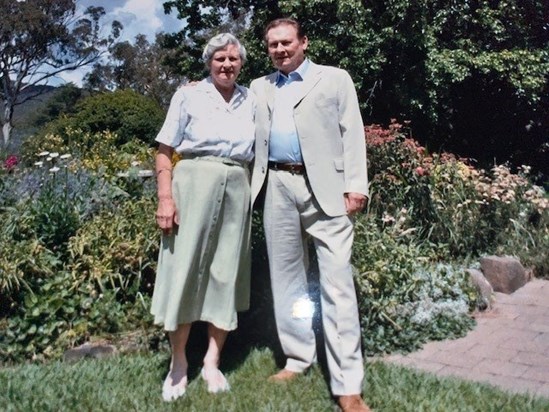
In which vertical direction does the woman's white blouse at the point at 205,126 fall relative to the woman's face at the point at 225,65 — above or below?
below

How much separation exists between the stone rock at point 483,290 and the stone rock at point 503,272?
408 millimetres

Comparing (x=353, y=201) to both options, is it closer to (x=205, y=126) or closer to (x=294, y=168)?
(x=294, y=168)

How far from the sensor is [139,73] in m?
33.1

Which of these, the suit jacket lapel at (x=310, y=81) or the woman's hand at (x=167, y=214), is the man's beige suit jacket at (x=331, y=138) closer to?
the suit jacket lapel at (x=310, y=81)

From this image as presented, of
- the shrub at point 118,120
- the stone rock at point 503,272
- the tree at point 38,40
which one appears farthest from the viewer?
the tree at point 38,40

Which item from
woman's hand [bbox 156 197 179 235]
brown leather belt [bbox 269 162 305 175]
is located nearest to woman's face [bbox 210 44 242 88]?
brown leather belt [bbox 269 162 305 175]

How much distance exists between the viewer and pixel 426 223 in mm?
5871

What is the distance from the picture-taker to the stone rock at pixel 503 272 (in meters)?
5.34

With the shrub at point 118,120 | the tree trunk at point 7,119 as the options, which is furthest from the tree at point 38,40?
the shrub at point 118,120

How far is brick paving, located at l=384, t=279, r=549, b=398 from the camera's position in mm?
3576

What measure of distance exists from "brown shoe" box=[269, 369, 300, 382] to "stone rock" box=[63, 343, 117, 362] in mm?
1063

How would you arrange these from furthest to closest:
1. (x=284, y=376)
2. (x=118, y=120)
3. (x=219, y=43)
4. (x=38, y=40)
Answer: (x=38, y=40) → (x=118, y=120) → (x=284, y=376) → (x=219, y=43)

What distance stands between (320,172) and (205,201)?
57 cm

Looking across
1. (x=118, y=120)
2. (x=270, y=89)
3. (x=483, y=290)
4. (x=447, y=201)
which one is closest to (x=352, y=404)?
(x=270, y=89)
